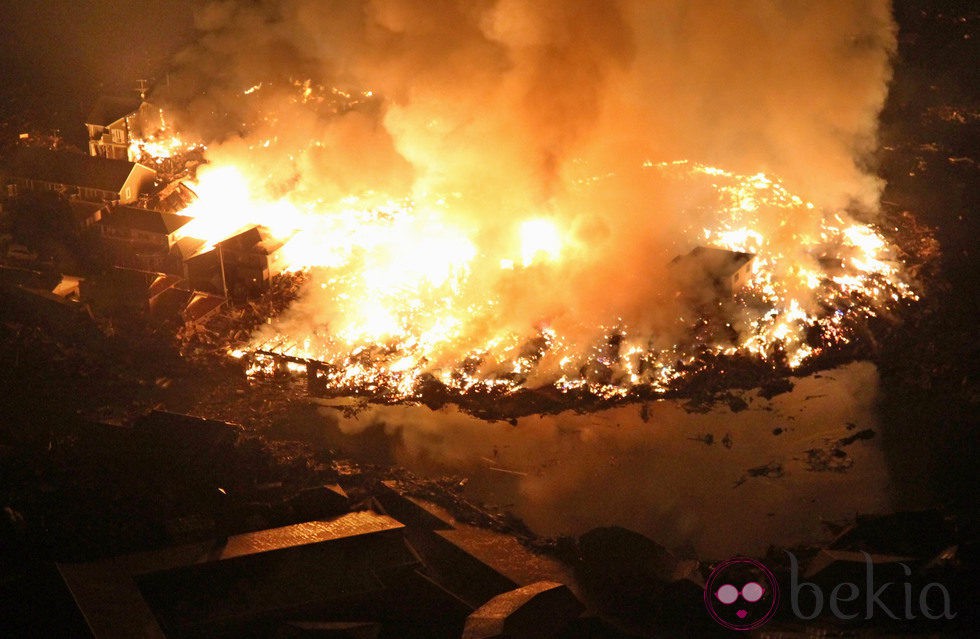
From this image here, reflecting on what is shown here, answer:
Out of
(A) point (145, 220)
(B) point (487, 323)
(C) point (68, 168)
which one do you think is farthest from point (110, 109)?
(B) point (487, 323)

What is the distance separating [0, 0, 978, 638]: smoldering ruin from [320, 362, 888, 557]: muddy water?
2.1 inches

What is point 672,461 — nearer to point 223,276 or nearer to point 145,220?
point 223,276

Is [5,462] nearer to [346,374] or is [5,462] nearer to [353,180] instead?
[346,374]

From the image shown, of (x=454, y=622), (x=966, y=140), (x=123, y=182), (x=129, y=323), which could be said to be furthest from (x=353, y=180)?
(x=966, y=140)

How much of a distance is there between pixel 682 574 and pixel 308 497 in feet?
14.4

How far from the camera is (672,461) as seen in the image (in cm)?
1289

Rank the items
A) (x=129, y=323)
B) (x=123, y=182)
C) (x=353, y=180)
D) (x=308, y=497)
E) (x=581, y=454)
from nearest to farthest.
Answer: (x=308, y=497)
(x=581, y=454)
(x=129, y=323)
(x=123, y=182)
(x=353, y=180)

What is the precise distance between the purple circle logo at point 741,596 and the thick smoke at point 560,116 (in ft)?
21.2

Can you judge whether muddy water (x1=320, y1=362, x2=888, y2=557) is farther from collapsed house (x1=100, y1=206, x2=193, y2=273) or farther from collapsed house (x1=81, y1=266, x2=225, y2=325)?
collapsed house (x1=100, y1=206, x2=193, y2=273)

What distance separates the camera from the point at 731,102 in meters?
20.3

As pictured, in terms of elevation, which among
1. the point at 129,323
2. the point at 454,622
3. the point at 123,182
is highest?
the point at 123,182

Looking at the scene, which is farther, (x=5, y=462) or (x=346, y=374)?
(x=346, y=374)

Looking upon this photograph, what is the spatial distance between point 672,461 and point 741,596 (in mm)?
3036

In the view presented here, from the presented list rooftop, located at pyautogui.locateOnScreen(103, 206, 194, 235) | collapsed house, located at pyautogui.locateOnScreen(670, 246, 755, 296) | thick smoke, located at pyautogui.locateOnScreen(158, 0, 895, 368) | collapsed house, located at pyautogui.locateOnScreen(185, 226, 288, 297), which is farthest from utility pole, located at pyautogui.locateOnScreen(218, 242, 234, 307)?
collapsed house, located at pyautogui.locateOnScreen(670, 246, 755, 296)
